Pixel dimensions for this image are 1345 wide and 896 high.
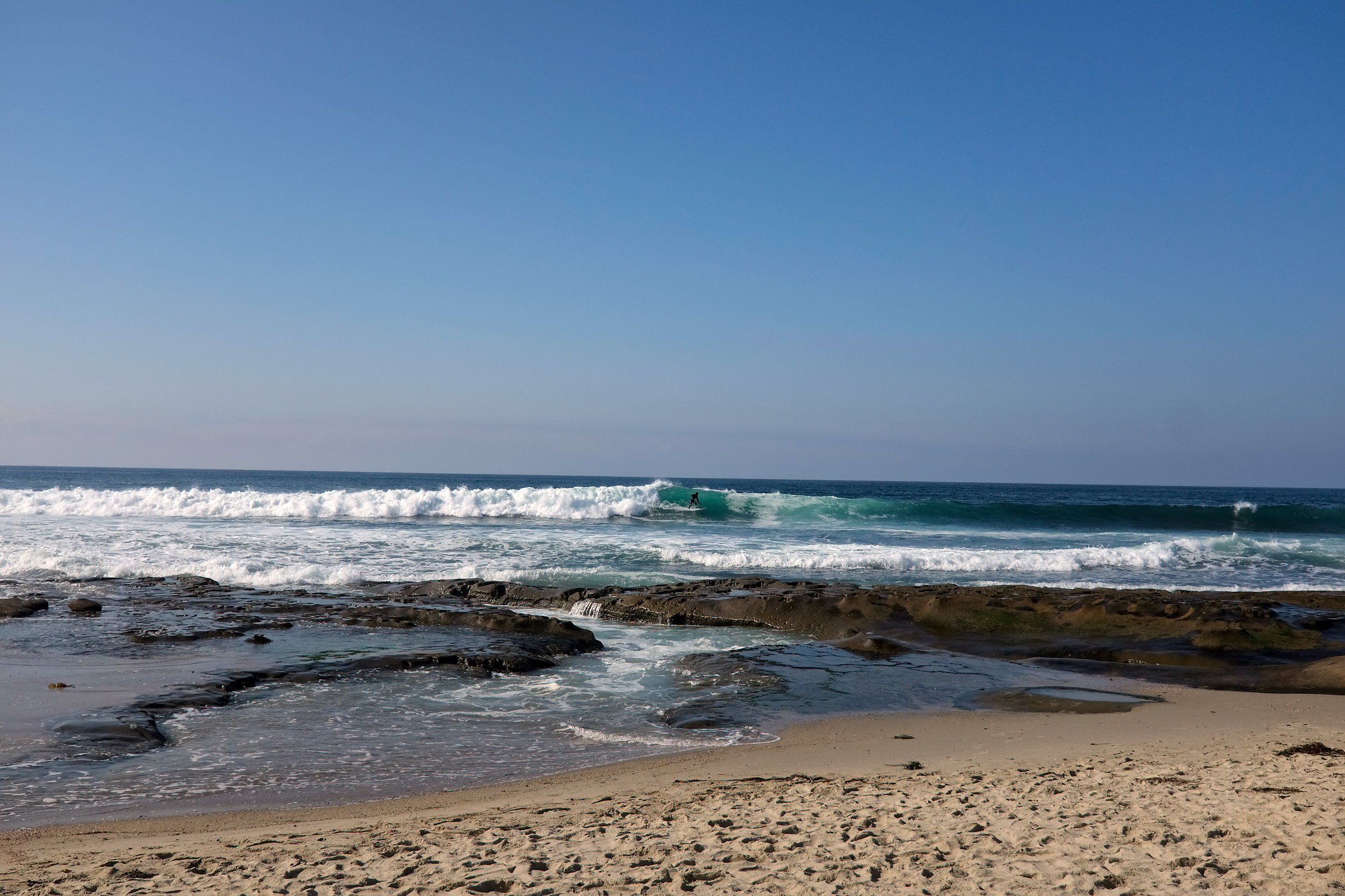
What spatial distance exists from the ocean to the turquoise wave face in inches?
7.9

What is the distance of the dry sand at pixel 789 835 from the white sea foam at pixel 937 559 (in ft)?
44.2

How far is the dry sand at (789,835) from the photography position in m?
4.11

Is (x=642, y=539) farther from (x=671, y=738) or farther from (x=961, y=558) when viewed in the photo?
(x=671, y=738)

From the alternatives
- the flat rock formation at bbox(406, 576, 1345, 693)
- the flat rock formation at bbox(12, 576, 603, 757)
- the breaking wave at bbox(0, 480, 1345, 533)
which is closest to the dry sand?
the flat rock formation at bbox(12, 576, 603, 757)

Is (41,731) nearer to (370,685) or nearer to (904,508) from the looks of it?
(370,685)

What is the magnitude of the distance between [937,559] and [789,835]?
1698cm

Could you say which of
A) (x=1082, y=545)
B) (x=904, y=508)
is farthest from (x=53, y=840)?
(x=904, y=508)

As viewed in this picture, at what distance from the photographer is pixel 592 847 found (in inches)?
181

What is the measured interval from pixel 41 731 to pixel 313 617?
6.06 meters

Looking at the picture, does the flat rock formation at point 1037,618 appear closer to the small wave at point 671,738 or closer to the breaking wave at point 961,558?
the breaking wave at point 961,558

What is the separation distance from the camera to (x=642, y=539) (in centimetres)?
2608

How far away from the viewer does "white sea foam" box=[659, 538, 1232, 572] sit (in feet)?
66.6

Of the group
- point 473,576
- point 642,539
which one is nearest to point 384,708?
point 473,576

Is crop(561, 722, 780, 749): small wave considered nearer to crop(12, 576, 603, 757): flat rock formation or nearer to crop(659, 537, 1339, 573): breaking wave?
crop(12, 576, 603, 757): flat rock formation
